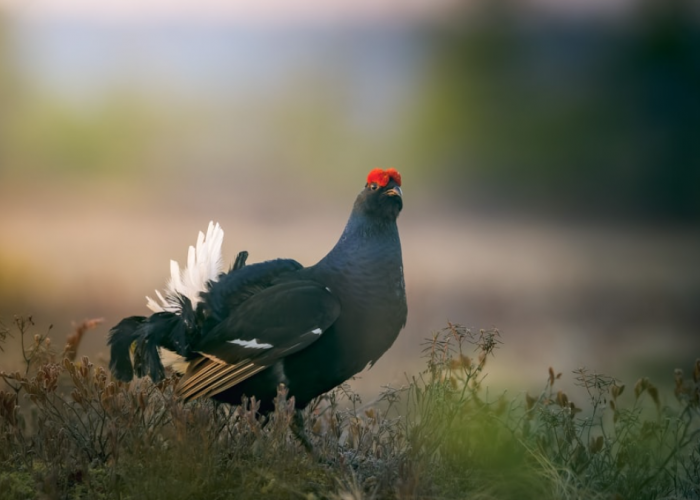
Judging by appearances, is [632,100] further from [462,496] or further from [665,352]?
Answer: [462,496]

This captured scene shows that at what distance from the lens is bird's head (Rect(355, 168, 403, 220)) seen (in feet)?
13.5

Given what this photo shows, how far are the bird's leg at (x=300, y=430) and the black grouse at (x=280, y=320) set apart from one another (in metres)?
0.09

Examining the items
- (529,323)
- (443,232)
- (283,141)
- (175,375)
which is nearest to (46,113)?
(283,141)

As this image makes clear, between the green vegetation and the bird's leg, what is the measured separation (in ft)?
0.19

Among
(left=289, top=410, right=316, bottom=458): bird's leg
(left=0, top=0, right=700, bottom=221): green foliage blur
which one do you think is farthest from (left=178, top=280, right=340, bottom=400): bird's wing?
(left=0, top=0, right=700, bottom=221): green foliage blur

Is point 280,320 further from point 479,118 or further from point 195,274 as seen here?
point 479,118

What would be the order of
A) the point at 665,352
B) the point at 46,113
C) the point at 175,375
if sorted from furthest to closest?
the point at 46,113, the point at 665,352, the point at 175,375

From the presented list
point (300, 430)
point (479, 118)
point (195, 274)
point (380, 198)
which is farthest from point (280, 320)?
point (479, 118)

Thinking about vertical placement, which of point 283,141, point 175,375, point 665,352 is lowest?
point 665,352

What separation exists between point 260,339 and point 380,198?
0.82 metres

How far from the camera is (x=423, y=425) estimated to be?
11.4 ft

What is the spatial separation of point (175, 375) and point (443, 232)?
31.2 ft

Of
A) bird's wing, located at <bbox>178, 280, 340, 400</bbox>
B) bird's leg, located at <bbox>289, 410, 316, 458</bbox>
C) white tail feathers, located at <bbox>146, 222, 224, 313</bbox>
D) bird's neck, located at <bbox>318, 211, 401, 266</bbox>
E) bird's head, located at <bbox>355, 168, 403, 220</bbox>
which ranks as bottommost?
bird's leg, located at <bbox>289, 410, 316, 458</bbox>

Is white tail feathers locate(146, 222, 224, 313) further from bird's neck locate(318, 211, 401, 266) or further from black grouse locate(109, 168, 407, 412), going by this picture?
bird's neck locate(318, 211, 401, 266)
